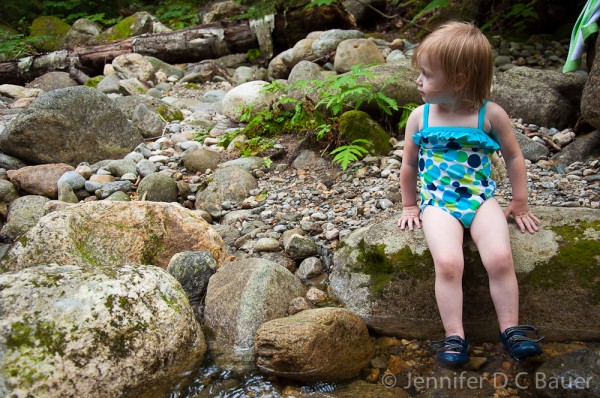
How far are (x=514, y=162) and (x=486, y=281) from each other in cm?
68

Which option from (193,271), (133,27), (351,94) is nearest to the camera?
(193,271)

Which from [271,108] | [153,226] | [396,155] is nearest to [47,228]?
[153,226]

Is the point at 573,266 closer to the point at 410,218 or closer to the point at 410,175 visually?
the point at 410,218

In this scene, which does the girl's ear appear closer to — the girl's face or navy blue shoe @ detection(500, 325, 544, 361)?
the girl's face

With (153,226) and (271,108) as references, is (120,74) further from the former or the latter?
(153,226)

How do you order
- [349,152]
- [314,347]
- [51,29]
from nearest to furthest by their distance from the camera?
[314,347], [349,152], [51,29]

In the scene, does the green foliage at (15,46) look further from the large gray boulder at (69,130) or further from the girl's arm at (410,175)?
the girl's arm at (410,175)

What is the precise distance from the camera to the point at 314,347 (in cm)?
257

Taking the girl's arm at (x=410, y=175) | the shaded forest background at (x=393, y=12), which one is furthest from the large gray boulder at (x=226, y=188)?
the shaded forest background at (x=393, y=12)

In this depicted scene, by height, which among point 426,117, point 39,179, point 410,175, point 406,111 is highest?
point 426,117

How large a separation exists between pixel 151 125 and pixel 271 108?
1.64 metres

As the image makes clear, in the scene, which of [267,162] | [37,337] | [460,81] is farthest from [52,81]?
[460,81]

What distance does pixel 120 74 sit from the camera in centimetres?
975

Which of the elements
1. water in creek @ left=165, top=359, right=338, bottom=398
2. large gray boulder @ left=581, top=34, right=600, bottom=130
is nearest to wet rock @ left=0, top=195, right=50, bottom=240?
water in creek @ left=165, top=359, right=338, bottom=398
